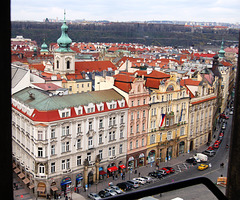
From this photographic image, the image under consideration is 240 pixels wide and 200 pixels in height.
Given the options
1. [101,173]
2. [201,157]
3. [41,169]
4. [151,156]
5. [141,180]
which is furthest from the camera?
[201,157]

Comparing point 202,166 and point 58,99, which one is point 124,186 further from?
point 202,166

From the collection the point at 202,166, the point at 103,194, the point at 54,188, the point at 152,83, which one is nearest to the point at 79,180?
the point at 54,188

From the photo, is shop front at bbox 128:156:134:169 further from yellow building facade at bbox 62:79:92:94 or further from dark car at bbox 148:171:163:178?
yellow building facade at bbox 62:79:92:94

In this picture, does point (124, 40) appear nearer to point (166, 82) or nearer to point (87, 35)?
point (87, 35)

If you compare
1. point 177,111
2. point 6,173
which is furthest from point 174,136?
point 6,173

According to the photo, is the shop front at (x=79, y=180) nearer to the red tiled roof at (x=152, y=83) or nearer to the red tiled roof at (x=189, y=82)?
the red tiled roof at (x=152, y=83)
